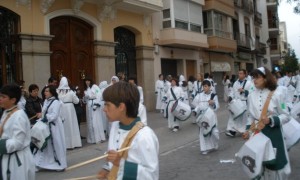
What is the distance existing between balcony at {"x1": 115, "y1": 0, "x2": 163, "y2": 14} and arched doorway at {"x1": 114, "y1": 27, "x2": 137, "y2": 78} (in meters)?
1.14

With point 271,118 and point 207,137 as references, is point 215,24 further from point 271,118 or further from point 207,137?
point 271,118

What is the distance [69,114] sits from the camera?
422 inches

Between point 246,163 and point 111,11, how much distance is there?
14183mm

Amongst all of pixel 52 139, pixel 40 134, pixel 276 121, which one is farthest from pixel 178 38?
pixel 276 121

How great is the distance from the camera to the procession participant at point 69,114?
35.0 feet

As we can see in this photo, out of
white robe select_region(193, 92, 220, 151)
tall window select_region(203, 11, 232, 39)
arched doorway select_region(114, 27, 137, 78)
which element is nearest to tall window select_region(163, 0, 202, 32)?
tall window select_region(203, 11, 232, 39)

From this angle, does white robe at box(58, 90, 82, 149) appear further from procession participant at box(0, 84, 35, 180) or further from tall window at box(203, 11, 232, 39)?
tall window at box(203, 11, 232, 39)

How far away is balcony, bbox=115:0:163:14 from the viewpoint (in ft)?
58.5

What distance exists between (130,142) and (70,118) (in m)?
8.33

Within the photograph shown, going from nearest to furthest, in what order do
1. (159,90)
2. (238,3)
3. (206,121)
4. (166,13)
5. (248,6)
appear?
(206,121) → (159,90) → (166,13) → (238,3) → (248,6)

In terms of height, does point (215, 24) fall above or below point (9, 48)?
above

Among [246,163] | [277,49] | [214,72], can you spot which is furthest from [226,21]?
[246,163]

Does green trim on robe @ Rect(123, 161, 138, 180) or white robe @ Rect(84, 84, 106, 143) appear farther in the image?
white robe @ Rect(84, 84, 106, 143)

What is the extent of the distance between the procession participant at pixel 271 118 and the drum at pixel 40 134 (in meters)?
4.19
